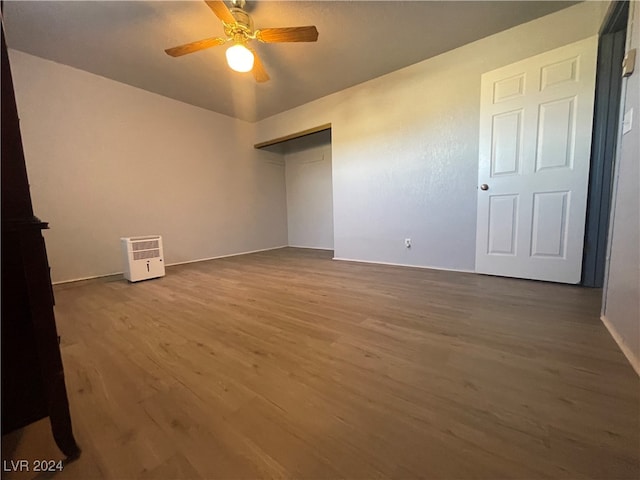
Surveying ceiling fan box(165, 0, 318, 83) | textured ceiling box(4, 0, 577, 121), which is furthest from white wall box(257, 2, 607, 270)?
ceiling fan box(165, 0, 318, 83)

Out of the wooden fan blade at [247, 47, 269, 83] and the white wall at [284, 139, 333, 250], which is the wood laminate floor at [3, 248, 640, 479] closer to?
the wooden fan blade at [247, 47, 269, 83]

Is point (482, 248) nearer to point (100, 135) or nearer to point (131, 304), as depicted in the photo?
point (131, 304)

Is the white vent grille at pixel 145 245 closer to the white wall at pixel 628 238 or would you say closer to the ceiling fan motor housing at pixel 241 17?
the ceiling fan motor housing at pixel 241 17

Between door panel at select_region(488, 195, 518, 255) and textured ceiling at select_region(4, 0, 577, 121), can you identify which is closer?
textured ceiling at select_region(4, 0, 577, 121)

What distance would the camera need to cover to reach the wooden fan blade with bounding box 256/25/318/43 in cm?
195

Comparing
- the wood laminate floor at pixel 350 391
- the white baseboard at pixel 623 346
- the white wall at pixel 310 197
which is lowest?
the wood laminate floor at pixel 350 391

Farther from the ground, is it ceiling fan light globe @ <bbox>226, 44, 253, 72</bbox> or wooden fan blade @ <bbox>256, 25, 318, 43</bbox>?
wooden fan blade @ <bbox>256, 25, 318, 43</bbox>

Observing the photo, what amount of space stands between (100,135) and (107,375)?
10.4 feet

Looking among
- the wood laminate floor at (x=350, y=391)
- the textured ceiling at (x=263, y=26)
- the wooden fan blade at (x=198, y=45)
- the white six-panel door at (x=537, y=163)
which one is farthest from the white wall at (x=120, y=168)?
the white six-panel door at (x=537, y=163)

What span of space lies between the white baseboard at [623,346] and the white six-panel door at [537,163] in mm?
926

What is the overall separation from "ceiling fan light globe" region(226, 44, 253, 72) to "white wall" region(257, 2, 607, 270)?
171 cm

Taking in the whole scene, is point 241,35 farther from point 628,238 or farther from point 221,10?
point 628,238

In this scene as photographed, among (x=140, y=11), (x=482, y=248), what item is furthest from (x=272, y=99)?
(x=482, y=248)

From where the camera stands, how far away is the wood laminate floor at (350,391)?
73cm
